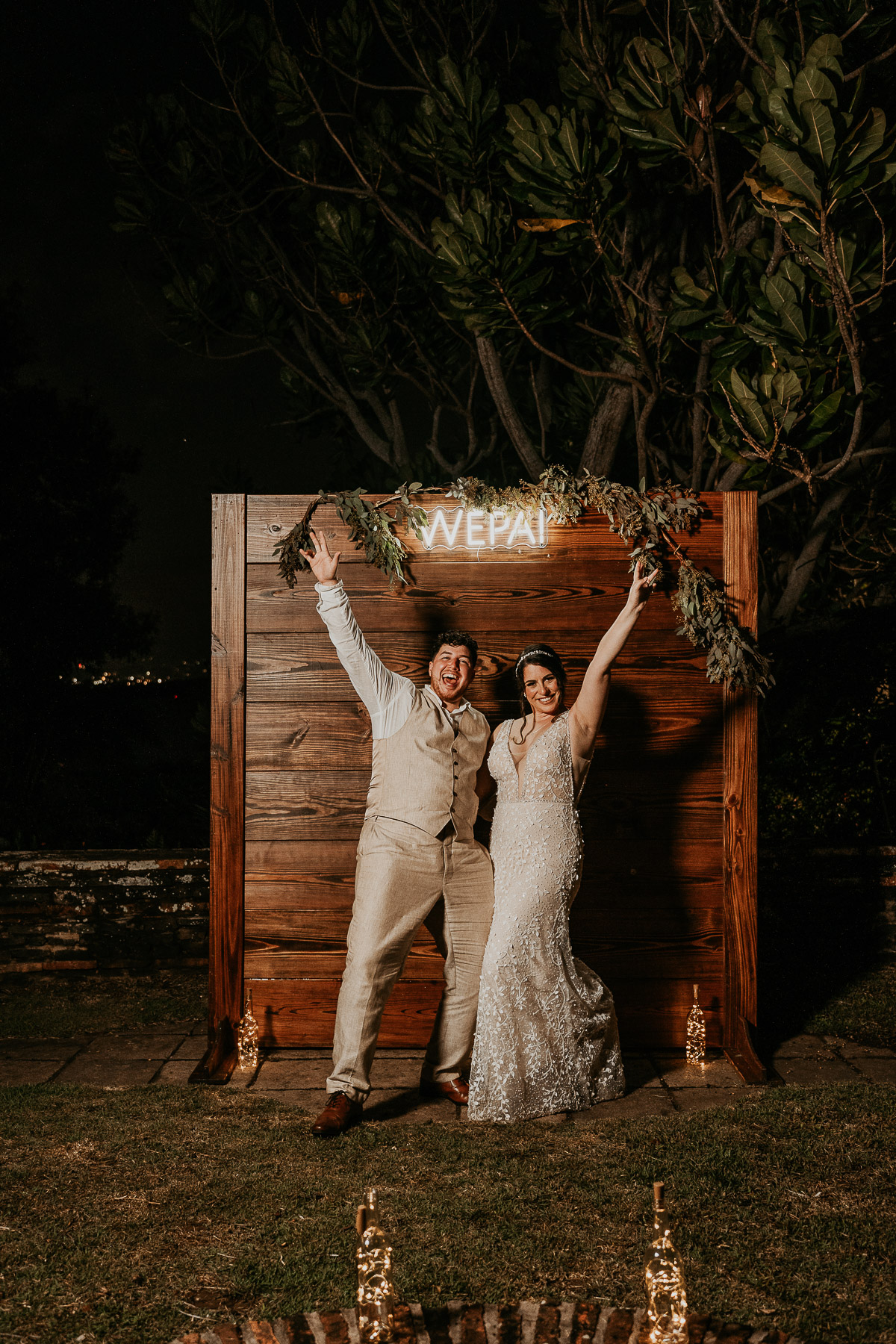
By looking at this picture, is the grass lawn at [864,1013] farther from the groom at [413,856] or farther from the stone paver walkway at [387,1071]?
the groom at [413,856]

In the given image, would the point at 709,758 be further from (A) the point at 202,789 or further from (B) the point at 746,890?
(A) the point at 202,789

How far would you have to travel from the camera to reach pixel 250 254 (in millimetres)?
7148

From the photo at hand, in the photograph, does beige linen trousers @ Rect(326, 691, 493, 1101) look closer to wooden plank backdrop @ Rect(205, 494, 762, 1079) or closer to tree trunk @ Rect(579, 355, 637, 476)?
wooden plank backdrop @ Rect(205, 494, 762, 1079)

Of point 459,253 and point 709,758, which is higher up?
point 459,253

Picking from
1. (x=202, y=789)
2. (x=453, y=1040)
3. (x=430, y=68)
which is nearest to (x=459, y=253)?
(x=430, y=68)

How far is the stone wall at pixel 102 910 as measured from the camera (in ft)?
18.7

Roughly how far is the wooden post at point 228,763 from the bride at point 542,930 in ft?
4.10

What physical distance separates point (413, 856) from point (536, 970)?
25.7 inches

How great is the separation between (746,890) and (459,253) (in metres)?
3.50

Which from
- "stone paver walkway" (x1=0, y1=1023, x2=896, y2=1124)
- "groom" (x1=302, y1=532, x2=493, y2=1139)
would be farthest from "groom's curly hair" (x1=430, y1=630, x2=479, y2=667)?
"stone paver walkway" (x1=0, y1=1023, x2=896, y2=1124)

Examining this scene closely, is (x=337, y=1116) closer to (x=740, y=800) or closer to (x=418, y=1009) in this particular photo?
(x=418, y=1009)

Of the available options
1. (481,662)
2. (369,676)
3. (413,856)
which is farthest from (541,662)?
(413,856)

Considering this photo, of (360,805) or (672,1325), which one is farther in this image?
(360,805)

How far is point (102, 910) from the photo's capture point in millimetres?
5762
